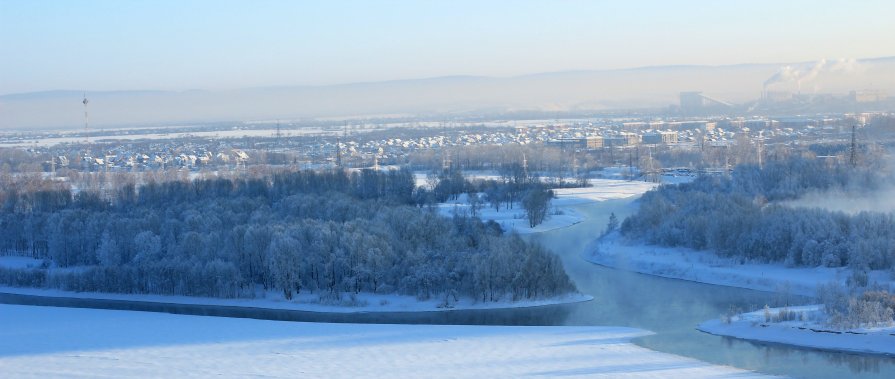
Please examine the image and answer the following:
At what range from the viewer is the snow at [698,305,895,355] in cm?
1464

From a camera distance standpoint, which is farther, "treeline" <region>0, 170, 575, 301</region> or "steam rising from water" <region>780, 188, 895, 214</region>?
"steam rising from water" <region>780, 188, 895, 214</region>

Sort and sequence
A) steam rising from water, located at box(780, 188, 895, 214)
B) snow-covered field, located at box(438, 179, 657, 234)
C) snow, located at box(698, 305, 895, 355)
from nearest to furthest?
snow, located at box(698, 305, 895, 355)
steam rising from water, located at box(780, 188, 895, 214)
snow-covered field, located at box(438, 179, 657, 234)

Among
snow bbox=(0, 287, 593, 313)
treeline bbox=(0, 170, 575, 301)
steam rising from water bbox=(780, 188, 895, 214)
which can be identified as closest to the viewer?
snow bbox=(0, 287, 593, 313)

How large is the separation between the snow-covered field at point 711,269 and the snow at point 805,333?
2.90m

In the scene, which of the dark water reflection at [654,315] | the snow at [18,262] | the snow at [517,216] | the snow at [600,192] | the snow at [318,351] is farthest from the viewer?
the snow at [600,192]

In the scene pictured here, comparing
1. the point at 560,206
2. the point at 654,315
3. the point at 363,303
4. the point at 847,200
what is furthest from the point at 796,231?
the point at 560,206

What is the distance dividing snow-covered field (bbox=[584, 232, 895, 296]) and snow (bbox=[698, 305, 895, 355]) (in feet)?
9.50

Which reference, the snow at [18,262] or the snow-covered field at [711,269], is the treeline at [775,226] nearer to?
the snow-covered field at [711,269]

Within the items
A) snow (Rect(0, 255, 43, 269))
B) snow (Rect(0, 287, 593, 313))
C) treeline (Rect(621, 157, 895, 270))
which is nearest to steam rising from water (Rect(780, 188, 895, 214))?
treeline (Rect(621, 157, 895, 270))

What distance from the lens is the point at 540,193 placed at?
31688 mm

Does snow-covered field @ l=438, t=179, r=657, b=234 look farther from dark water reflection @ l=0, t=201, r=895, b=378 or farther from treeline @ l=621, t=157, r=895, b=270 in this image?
dark water reflection @ l=0, t=201, r=895, b=378

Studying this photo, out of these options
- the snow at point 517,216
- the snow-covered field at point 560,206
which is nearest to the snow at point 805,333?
the snow-covered field at point 560,206

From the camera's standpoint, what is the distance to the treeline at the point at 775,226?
824 inches

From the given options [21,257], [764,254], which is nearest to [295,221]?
[21,257]
